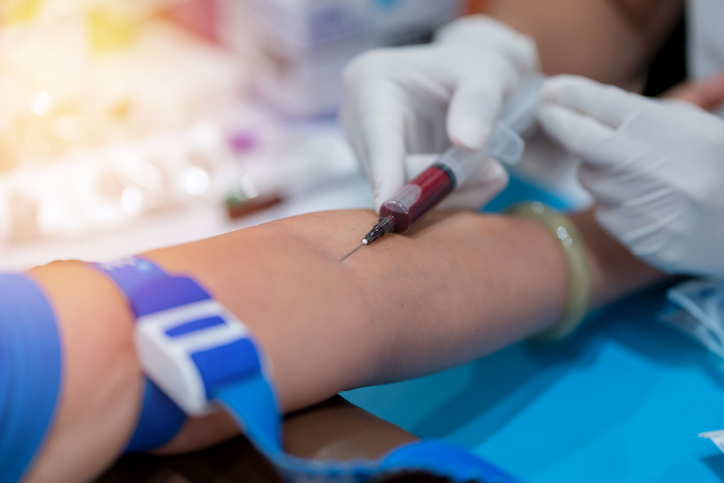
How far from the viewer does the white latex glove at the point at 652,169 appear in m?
0.80

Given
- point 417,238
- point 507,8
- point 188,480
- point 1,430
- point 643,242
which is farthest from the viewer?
point 507,8

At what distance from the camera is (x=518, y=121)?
3.04 ft

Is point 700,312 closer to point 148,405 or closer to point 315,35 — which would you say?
A: point 148,405

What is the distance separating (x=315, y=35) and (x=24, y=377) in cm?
103

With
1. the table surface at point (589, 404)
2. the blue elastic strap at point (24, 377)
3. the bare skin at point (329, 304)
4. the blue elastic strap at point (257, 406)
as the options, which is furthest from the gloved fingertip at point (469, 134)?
the blue elastic strap at point (24, 377)

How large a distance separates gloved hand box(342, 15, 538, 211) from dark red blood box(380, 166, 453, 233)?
5 centimetres

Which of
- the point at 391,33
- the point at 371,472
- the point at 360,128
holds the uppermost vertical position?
the point at 391,33

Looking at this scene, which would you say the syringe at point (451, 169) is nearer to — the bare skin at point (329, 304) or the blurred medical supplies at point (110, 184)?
the bare skin at point (329, 304)

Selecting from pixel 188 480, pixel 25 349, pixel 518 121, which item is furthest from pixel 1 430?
pixel 518 121

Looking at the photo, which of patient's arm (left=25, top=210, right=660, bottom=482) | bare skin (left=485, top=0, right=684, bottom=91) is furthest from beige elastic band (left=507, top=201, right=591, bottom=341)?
bare skin (left=485, top=0, right=684, bottom=91)

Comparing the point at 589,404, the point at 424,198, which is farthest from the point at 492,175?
the point at 589,404

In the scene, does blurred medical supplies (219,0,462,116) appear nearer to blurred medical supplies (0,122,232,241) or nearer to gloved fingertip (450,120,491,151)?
blurred medical supplies (0,122,232,241)

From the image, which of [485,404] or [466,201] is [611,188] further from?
[485,404]

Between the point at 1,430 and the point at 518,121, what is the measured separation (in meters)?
0.78
